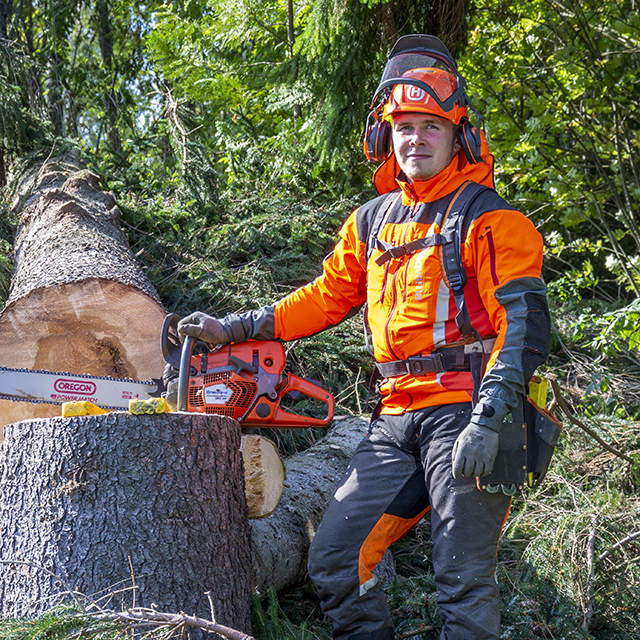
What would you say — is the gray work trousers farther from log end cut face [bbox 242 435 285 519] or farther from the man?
log end cut face [bbox 242 435 285 519]

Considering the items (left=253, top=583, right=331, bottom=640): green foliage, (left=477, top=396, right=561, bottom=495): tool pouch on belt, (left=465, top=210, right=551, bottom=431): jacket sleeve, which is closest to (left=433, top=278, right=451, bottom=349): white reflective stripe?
(left=465, top=210, right=551, bottom=431): jacket sleeve

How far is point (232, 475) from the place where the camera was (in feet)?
8.20

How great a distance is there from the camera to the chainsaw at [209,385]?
8.80 feet

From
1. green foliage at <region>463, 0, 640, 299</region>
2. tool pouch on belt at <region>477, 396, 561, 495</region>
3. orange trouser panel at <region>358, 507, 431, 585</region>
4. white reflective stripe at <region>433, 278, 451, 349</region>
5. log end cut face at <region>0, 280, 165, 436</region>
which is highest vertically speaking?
green foliage at <region>463, 0, 640, 299</region>

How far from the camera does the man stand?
214 centimetres

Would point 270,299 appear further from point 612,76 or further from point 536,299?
point 612,76

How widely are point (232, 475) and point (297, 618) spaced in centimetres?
89

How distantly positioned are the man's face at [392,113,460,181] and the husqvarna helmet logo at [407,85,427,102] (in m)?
0.06

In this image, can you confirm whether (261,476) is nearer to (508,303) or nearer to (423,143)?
(508,303)

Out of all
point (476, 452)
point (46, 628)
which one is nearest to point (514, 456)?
point (476, 452)

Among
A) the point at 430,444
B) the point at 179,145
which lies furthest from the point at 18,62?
the point at 430,444

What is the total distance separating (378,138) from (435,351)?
1023mm

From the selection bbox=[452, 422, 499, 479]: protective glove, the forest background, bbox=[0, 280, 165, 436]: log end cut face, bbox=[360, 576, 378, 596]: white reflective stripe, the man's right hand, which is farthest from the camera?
bbox=[0, 280, 165, 436]: log end cut face

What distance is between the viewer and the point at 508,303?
221 cm
